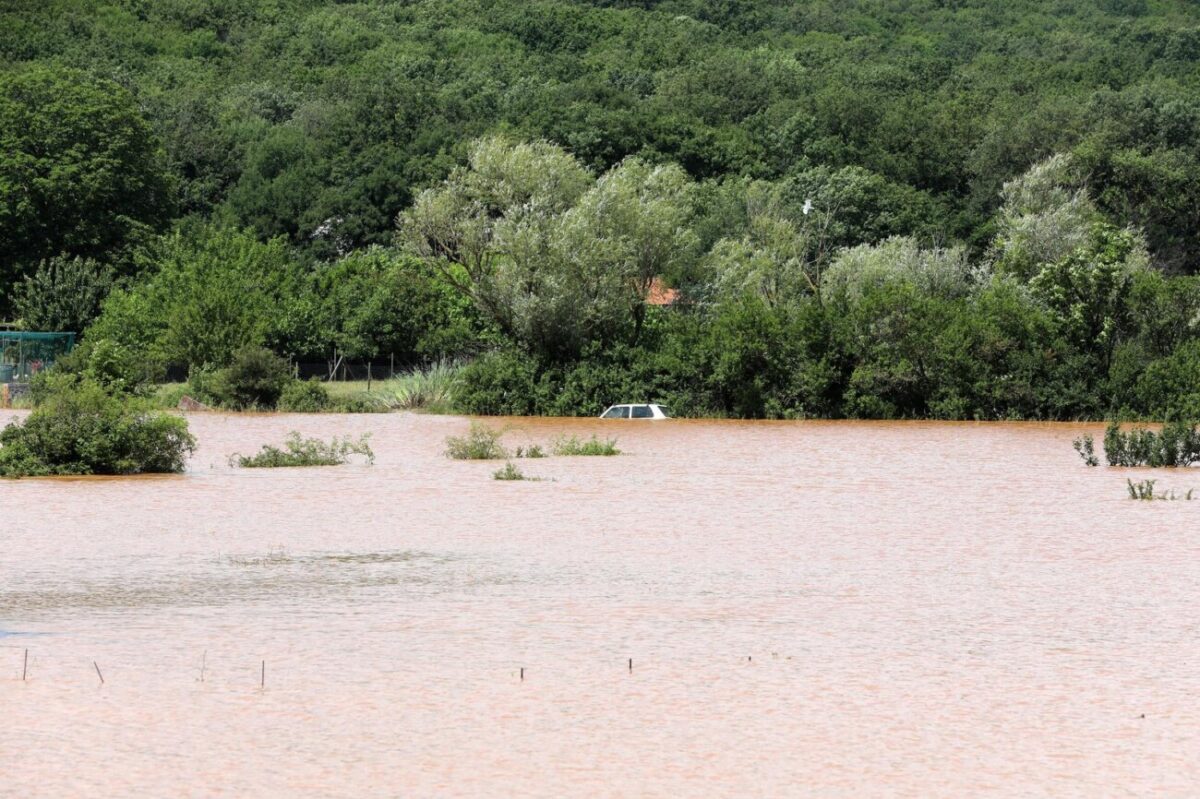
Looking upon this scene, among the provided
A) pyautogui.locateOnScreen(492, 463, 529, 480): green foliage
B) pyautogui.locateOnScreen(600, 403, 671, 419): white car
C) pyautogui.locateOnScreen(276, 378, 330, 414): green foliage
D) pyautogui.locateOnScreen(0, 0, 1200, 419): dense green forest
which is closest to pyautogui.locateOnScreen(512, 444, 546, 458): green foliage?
pyautogui.locateOnScreen(492, 463, 529, 480): green foliage

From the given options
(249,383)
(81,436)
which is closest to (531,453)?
(81,436)

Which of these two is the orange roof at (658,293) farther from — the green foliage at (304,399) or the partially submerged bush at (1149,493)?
the partially submerged bush at (1149,493)

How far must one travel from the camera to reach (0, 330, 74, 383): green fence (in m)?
59.6

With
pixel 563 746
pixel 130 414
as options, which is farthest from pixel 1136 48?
pixel 563 746

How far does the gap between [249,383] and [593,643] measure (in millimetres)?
42155

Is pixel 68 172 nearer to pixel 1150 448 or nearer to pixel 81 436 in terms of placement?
pixel 81 436

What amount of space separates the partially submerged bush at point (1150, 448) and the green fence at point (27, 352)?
3779cm

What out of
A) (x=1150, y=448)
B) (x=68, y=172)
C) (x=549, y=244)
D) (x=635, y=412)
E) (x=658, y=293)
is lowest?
(x=1150, y=448)

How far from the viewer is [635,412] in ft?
157

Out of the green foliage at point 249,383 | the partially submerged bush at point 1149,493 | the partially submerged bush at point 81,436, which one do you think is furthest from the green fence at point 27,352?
the partially submerged bush at point 1149,493

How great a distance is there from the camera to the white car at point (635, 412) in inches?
1882

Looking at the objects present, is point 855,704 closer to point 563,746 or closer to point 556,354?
point 563,746

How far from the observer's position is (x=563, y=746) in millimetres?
9820

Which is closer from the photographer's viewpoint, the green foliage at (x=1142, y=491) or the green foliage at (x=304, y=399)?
the green foliage at (x=1142, y=491)
